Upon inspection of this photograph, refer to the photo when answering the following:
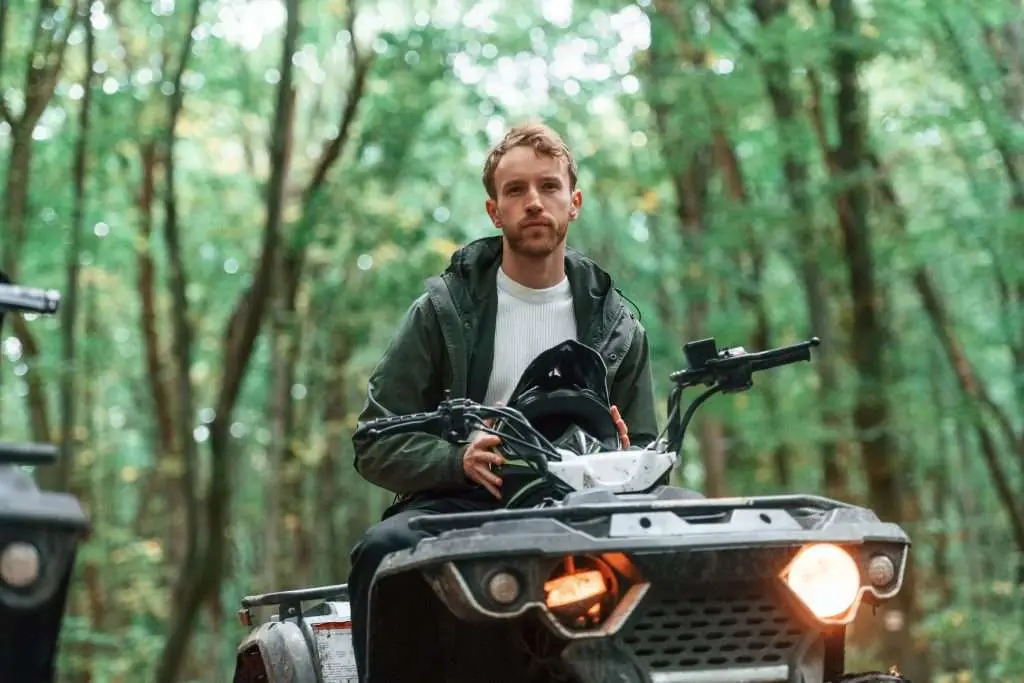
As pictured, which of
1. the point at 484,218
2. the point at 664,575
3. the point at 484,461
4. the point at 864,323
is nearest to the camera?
the point at 664,575

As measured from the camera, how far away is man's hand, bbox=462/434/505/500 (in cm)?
382

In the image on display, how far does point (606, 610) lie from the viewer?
3260 millimetres

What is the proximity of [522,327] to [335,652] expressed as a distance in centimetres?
126

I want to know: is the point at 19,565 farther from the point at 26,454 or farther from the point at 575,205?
the point at 575,205

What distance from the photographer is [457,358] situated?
167 inches

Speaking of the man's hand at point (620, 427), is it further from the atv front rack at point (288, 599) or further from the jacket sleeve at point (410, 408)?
the atv front rack at point (288, 599)

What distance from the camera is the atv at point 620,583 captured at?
3172mm

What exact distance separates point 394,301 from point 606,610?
15071 millimetres

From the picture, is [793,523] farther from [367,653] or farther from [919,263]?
[919,263]

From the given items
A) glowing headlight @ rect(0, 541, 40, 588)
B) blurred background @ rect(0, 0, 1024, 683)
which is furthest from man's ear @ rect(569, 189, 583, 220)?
blurred background @ rect(0, 0, 1024, 683)

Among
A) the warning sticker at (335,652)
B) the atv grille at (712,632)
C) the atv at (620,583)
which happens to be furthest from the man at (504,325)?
the atv grille at (712,632)

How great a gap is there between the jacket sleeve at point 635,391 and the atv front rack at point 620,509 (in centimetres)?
113

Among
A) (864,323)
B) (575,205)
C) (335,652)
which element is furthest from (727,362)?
(864,323)

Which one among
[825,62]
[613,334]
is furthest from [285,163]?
[613,334]
